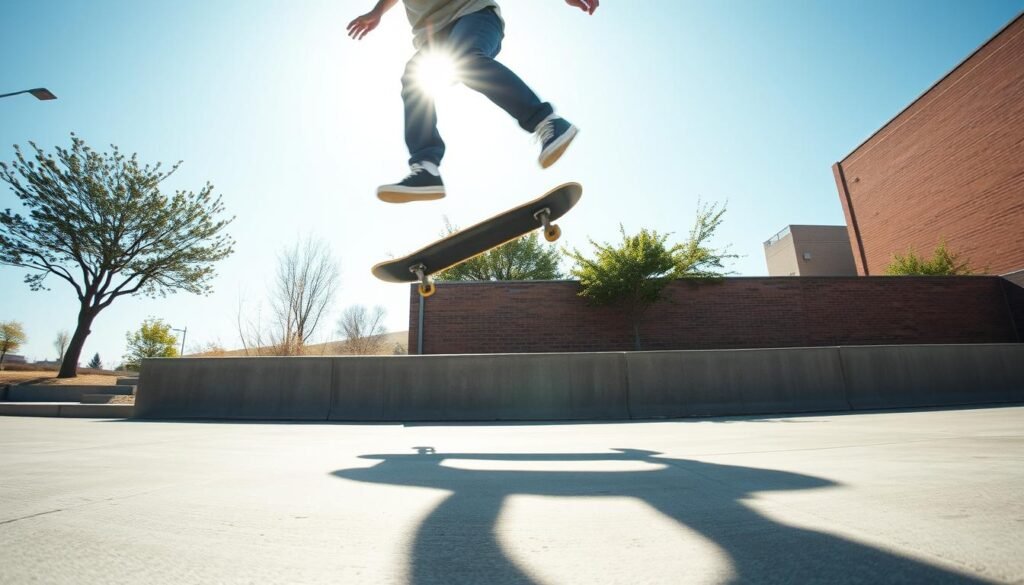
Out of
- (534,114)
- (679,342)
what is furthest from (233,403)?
(679,342)

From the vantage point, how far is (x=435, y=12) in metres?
3.28

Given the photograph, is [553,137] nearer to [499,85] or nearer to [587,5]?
[499,85]

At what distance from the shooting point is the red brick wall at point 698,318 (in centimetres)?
1126

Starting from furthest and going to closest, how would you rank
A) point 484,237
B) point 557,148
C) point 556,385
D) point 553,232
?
point 556,385 < point 484,237 < point 553,232 < point 557,148

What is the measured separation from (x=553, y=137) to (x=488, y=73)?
0.69 m

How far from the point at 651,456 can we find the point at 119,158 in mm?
22116

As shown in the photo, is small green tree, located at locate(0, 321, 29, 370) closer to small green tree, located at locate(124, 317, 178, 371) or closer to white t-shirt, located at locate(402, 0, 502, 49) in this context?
small green tree, located at locate(124, 317, 178, 371)

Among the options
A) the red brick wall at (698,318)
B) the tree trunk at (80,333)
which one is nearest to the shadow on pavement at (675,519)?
the red brick wall at (698,318)

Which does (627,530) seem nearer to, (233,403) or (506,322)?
(233,403)

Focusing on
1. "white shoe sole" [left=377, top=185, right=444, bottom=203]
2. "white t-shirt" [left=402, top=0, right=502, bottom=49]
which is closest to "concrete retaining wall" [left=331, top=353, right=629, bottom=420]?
"white shoe sole" [left=377, top=185, right=444, bottom=203]

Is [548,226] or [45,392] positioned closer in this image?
[548,226]

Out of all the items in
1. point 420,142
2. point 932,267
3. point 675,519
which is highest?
point 932,267

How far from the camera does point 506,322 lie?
37.1 ft

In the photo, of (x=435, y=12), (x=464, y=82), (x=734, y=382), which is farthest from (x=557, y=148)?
(x=734, y=382)
